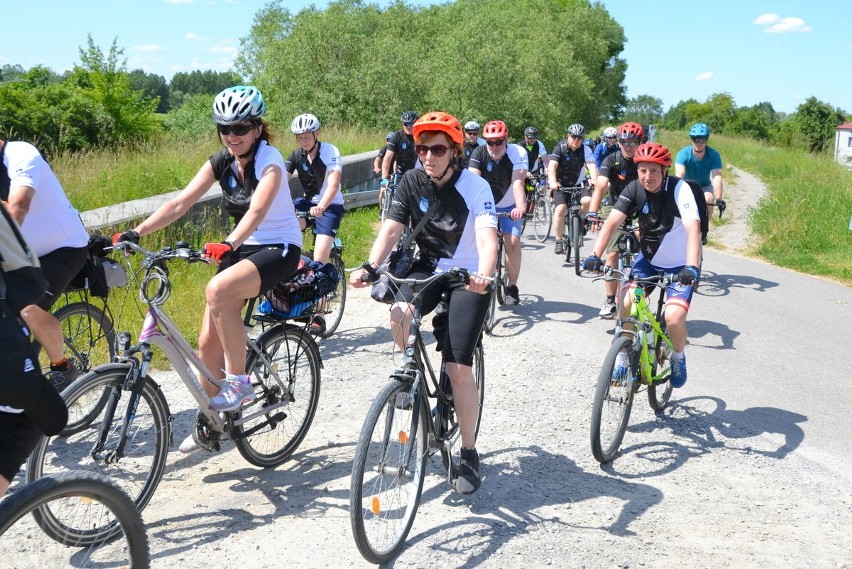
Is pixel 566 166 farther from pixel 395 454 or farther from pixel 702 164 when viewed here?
pixel 395 454

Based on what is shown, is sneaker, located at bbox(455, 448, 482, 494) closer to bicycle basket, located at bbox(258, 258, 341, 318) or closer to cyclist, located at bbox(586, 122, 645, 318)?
bicycle basket, located at bbox(258, 258, 341, 318)

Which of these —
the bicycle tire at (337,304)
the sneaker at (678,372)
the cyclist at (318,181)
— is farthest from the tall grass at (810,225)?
the cyclist at (318,181)

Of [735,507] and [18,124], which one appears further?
[18,124]

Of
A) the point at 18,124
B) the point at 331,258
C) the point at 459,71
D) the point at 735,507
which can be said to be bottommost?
the point at 735,507

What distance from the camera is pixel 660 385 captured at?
6723mm

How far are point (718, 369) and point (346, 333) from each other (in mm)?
3804

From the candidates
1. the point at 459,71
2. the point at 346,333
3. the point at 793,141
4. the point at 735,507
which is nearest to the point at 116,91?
the point at 459,71

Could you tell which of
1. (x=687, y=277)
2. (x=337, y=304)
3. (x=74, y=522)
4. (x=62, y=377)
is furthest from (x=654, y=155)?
(x=74, y=522)

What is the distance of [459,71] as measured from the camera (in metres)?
39.8

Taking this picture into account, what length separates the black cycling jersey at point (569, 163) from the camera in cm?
1350

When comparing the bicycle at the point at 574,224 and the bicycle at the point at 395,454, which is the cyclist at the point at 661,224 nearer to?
the bicycle at the point at 395,454

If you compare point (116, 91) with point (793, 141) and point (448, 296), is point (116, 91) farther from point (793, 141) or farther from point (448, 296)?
point (793, 141)

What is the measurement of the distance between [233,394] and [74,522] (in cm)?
137

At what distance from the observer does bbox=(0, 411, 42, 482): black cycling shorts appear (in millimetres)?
2729
